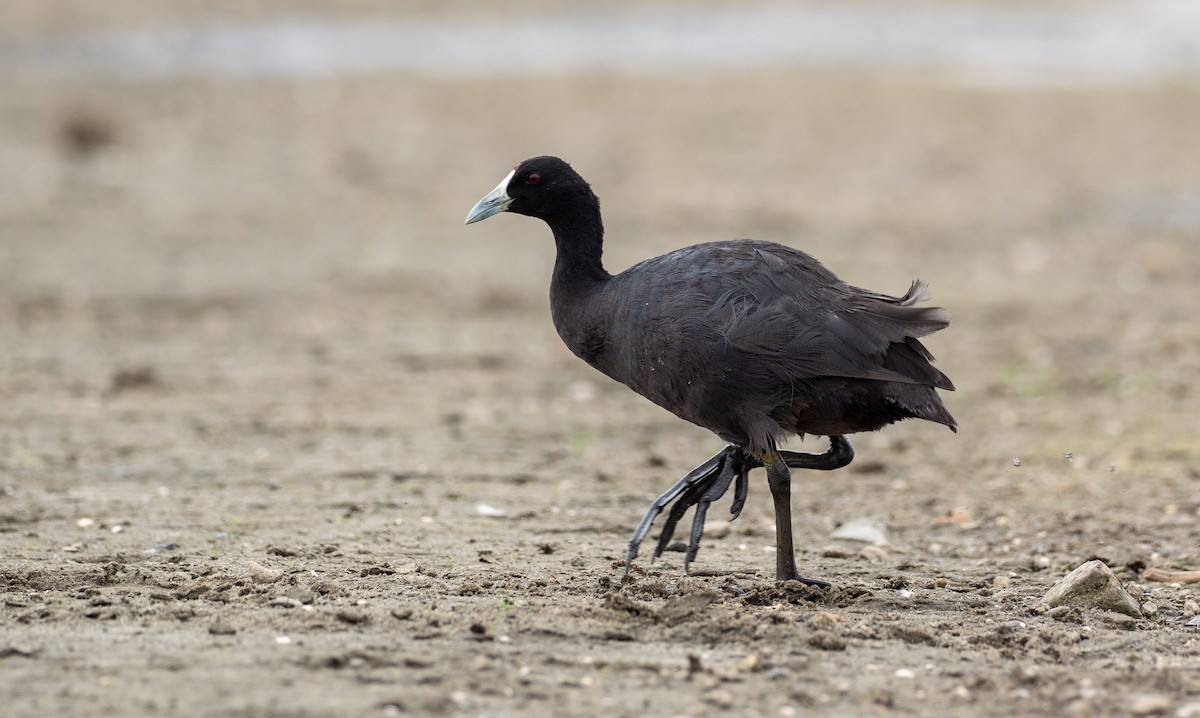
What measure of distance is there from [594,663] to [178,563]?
1.89 metres

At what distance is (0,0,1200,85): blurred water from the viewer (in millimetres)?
21219

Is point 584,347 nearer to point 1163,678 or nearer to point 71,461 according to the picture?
point 1163,678

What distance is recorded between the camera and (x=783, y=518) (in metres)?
5.44

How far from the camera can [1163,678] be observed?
4.35 meters

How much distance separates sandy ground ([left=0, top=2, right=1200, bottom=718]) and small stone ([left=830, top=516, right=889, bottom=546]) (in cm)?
11

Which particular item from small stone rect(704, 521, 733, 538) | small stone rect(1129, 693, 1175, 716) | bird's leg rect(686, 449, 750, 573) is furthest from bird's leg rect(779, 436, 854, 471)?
small stone rect(1129, 693, 1175, 716)

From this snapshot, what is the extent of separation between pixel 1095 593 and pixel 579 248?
2.29 metres

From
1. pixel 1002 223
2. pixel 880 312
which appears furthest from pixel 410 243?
pixel 880 312

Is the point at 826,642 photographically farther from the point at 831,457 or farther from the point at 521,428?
the point at 521,428

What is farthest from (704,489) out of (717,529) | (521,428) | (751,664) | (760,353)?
(521,428)

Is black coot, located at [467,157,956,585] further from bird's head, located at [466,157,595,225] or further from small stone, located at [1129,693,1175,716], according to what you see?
small stone, located at [1129,693,1175,716]

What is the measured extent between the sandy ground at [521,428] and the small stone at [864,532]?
108mm

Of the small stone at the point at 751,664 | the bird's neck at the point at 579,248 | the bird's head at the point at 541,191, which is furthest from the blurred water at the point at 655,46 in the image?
the small stone at the point at 751,664

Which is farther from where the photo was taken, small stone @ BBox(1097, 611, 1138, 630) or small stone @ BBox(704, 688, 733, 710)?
small stone @ BBox(1097, 611, 1138, 630)
